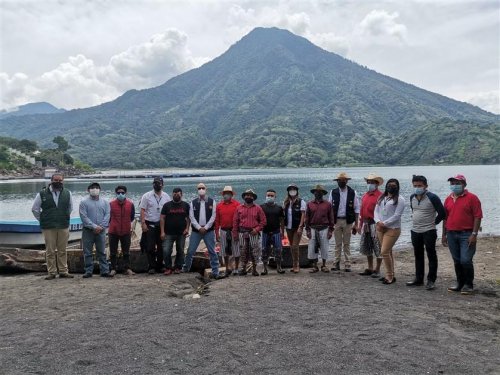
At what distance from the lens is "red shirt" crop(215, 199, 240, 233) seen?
967 cm

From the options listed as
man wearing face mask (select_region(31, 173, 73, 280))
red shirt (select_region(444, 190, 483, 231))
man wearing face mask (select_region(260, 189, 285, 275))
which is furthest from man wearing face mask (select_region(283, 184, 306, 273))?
man wearing face mask (select_region(31, 173, 73, 280))

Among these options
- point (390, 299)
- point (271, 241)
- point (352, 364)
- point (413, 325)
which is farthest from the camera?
point (271, 241)

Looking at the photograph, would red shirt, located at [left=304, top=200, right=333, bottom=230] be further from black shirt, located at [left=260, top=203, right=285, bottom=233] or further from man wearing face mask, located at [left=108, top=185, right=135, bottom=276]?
man wearing face mask, located at [left=108, top=185, right=135, bottom=276]

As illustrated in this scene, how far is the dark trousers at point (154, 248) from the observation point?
9.84m

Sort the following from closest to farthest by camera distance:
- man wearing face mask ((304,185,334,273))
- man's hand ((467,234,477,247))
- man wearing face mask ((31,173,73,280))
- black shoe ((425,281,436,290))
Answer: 1. man's hand ((467,234,477,247))
2. black shoe ((425,281,436,290))
3. man wearing face mask ((31,173,73,280))
4. man wearing face mask ((304,185,334,273))

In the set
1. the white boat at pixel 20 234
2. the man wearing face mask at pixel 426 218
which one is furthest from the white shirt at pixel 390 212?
the white boat at pixel 20 234

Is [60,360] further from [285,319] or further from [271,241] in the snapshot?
[271,241]

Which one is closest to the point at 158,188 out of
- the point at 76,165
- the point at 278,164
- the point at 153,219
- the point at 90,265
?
the point at 153,219

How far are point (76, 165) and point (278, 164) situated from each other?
274 feet

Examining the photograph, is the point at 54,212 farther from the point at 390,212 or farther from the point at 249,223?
the point at 390,212

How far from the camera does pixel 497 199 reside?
4412 centimetres

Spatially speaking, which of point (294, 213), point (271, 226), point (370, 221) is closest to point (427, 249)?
point (370, 221)

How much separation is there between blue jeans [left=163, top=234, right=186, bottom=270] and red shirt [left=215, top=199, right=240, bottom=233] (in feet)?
2.79

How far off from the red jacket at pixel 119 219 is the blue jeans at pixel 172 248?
872 millimetres
